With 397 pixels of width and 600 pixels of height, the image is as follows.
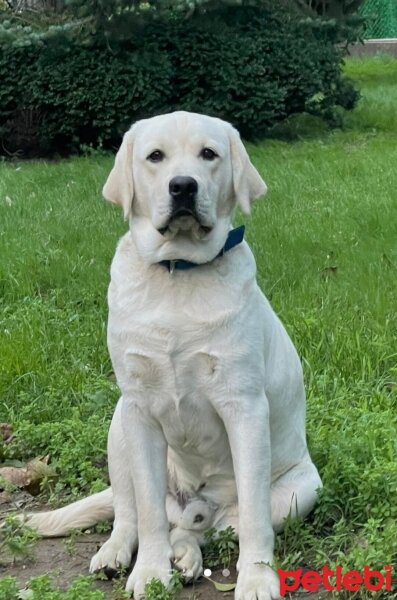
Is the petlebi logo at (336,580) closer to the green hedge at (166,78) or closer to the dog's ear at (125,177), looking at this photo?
the dog's ear at (125,177)

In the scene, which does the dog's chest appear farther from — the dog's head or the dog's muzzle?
the dog's muzzle

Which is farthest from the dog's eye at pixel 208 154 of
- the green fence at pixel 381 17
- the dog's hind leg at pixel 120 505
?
the green fence at pixel 381 17

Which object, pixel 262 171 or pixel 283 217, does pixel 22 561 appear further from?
pixel 262 171

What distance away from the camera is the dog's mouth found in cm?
344

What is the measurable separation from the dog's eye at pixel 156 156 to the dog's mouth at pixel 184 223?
0.68 ft

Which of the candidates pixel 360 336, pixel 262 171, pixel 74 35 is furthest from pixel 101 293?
pixel 74 35

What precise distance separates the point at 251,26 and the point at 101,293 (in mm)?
8028

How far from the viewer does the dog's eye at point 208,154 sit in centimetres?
348

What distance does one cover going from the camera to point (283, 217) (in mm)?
8352

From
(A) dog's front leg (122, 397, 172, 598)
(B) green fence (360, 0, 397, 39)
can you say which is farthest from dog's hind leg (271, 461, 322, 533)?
(B) green fence (360, 0, 397, 39)

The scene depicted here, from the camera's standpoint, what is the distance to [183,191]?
339 cm

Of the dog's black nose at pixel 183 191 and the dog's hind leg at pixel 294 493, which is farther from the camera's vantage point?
the dog's hind leg at pixel 294 493

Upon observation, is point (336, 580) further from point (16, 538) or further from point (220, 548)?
point (16, 538)

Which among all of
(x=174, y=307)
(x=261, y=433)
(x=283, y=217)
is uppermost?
(x=174, y=307)
